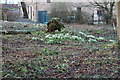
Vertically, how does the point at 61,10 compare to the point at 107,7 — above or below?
below

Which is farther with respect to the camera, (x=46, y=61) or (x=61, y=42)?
(x=61, y=42)

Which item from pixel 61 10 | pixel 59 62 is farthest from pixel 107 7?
pixel 59 62

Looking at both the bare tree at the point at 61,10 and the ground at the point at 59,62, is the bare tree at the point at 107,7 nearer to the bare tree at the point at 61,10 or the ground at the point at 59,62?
the bare tree at the point at 61,10

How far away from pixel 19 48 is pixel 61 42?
1.72 metres

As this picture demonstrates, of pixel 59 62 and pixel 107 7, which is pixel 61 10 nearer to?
pixel 107 7

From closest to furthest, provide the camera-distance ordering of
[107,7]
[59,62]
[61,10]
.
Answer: [59,62]
[107,7]
[61,10]

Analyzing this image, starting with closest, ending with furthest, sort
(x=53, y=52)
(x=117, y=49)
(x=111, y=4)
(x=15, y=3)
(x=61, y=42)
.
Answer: (x=53, y=52) → (x=117, y=49) → (x=61, y=42) → (x=111, y=4) → (x=15, y=3)

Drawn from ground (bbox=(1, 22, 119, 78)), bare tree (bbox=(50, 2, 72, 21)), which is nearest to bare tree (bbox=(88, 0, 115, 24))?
bare tree (bbox=(50, 2, 72, 21))

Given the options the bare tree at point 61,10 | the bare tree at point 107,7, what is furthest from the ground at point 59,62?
the bare tree at point 61,10

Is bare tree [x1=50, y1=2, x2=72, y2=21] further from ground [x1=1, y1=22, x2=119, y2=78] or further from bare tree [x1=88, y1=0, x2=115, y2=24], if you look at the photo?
ground [x1=1, y1=22, x2=119, y2=78]

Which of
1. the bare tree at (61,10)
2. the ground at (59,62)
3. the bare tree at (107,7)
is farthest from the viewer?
the bare tree at (61,10)

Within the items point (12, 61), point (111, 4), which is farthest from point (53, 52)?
point (111, 4)

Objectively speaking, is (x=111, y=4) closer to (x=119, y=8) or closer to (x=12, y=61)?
(x=119, y=8)

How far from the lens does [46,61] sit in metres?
5.53
